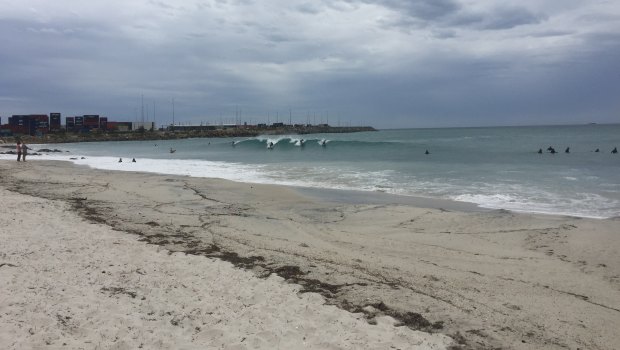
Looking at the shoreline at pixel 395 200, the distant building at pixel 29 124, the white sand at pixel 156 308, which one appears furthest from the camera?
the distant building at pixel 29 124

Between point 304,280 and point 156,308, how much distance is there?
6.15 ft

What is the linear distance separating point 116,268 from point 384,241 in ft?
14.3

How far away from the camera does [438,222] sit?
31.7 feet

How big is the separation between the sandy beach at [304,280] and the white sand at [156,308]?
0.8 inches

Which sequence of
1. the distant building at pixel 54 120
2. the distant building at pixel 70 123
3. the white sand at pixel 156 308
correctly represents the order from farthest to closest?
the distant building at pixel 70 123 → the distant building at pixel 54 120 → the white sand at pixel 156 308

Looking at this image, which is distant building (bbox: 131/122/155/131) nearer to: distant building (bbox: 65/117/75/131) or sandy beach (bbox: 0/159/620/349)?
distant building (bbox: 65/117/75/131)

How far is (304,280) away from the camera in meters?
5.79

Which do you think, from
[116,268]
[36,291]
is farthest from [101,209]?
[36,291]

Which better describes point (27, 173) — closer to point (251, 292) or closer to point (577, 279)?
point (251, 292)

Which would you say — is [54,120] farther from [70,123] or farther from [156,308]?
[156,308]

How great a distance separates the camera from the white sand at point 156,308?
3.99 m

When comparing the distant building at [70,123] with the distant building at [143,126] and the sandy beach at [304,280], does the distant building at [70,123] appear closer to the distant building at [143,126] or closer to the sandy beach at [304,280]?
the distant building at [143,126]

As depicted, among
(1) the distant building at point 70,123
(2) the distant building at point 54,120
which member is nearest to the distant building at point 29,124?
(2) the distant building at point 54,120

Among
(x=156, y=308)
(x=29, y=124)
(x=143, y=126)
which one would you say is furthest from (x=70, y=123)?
(x=156, y=308)
